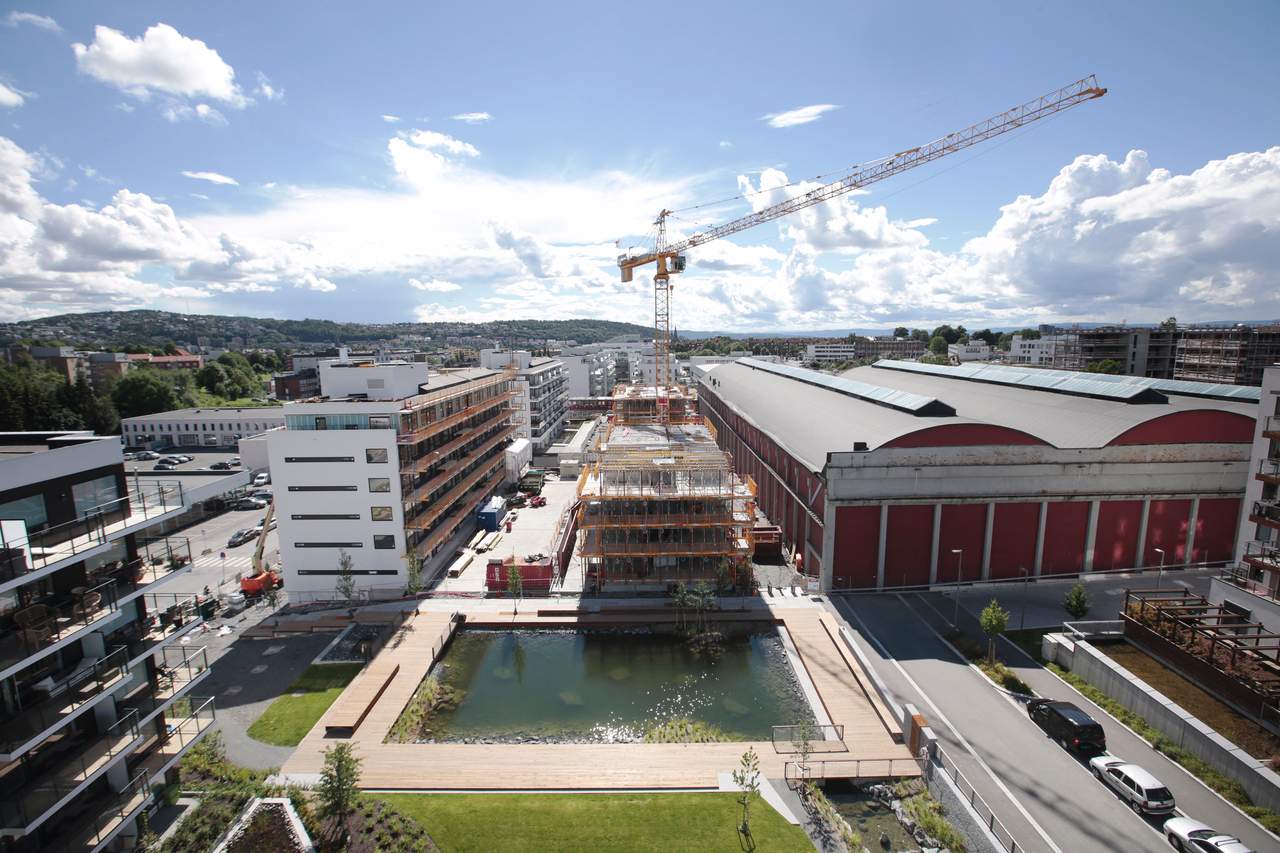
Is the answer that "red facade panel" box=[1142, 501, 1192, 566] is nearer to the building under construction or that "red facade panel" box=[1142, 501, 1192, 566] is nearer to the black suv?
the black suv

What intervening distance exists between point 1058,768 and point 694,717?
12.8m

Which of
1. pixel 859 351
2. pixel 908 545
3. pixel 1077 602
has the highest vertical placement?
pixel 859 351

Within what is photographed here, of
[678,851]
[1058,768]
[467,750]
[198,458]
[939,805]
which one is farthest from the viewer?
[198,458]

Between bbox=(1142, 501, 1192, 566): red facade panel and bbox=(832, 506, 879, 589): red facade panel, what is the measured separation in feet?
55.6

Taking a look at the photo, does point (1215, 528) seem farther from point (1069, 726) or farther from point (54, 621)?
point (54, 621)

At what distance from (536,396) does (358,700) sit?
5136 cm

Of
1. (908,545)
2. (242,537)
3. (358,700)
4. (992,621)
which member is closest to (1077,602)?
(992,621)

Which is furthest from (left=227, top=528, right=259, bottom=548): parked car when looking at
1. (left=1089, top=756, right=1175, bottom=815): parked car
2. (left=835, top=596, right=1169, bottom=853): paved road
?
(left=1089, top=756, right=1175, bottom=815): parked car

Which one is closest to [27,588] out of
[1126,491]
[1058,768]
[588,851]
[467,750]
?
[467,750]

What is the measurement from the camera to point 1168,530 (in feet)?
119

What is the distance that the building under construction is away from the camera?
35.7 meters

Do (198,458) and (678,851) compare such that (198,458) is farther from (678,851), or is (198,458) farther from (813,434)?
(678,851)

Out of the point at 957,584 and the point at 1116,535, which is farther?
the point at 1116,535

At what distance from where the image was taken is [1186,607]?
85.8 feet
